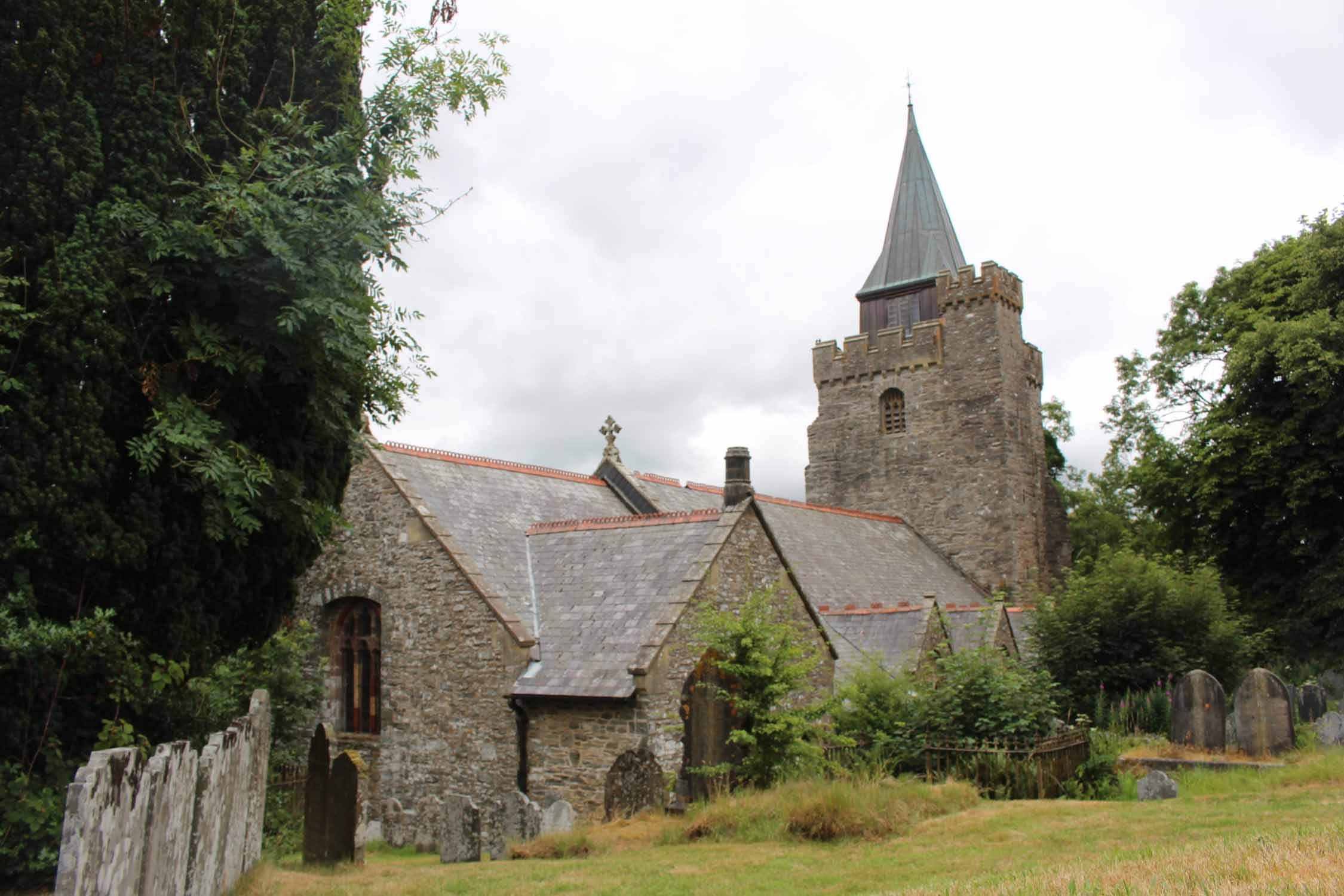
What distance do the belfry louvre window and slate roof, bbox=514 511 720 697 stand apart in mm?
2845

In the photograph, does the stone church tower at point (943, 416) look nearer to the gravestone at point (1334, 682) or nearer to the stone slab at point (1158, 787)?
the gravestone at point (1334, 682)

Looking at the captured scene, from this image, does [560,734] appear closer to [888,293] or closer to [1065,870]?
[1065,870]

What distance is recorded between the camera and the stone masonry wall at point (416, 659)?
1533 cm

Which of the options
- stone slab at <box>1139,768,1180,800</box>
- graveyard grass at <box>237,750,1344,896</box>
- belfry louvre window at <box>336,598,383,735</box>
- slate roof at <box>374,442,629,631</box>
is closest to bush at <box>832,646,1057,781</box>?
stone slab at <box>1139,768,1180,800</box>

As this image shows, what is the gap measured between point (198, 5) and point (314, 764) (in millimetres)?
7320

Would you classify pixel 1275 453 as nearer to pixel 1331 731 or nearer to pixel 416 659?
pixel 1331 731

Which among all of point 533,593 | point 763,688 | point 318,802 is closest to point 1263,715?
point 763,688

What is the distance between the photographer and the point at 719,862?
33.0 ft

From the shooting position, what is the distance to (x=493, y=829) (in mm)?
13070

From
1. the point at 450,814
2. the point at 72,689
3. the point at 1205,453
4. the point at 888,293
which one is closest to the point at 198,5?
the point at 72,689

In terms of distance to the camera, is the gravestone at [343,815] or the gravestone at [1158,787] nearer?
the gravestone at [343,815]

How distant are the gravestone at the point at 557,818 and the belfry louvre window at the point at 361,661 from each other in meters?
5.61

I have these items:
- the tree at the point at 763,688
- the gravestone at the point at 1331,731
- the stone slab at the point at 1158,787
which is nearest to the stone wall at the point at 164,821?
the tree at the point at 763,688

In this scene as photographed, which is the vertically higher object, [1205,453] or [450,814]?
[1205,453]
